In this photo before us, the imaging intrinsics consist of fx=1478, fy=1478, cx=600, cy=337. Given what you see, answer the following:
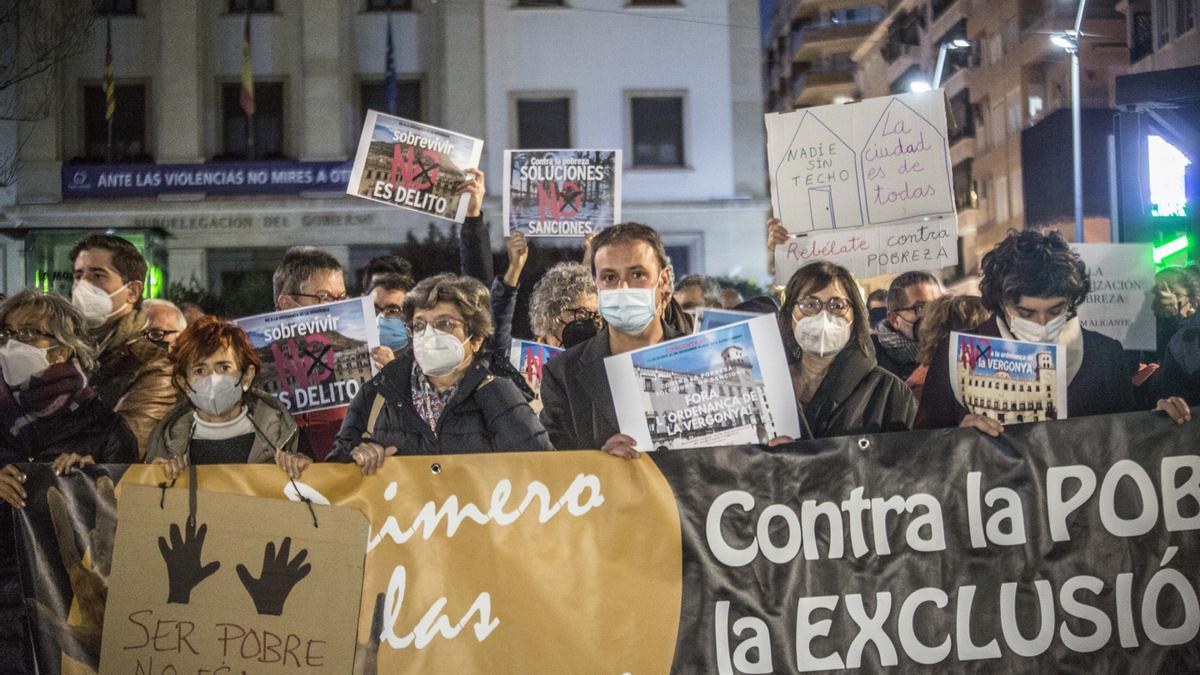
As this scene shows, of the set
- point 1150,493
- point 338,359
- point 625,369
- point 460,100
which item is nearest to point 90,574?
point 338,359

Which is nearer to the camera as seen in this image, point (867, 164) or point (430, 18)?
point (867, 164)

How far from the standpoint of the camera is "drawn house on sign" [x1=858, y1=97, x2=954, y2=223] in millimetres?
6355

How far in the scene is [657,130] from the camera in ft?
88.5

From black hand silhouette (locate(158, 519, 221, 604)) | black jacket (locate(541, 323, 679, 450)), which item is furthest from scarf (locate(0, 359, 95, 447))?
black jacket (locate(541, 323, 679, 450))

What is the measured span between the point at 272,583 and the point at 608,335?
1385mm

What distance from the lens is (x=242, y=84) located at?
26.5 meters

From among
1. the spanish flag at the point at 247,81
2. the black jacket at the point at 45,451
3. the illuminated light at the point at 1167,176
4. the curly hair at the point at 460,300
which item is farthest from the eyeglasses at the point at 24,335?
the spanish flag at the point at 247,81

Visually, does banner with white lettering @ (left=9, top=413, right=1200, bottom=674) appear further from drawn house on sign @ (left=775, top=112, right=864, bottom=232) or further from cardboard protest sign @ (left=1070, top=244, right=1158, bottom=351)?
drawn house on sign @ (left=775, top=112, right=864, bottom=232)

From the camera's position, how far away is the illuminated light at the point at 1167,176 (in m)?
9.89

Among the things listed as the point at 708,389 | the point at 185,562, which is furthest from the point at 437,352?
the point at 185,562

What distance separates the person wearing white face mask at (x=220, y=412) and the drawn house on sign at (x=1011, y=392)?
2.15 m

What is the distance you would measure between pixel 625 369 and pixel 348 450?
0.95 meters

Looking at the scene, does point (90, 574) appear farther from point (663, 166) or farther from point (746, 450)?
point (663, 166)

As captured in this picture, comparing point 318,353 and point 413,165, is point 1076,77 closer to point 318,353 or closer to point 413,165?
point 413,165
